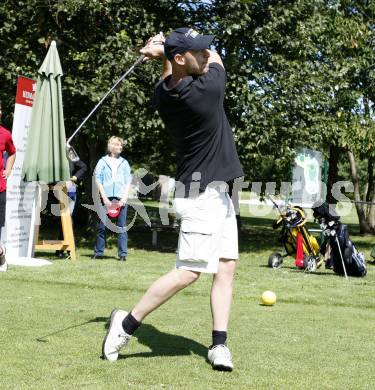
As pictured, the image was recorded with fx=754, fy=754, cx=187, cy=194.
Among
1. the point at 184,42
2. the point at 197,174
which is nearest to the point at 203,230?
the point at 197,174

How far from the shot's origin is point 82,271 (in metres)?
10.5

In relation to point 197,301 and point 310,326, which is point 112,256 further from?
point 310,326

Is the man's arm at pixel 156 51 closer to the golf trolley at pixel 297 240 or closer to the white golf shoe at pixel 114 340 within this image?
the white golf shoe at pixel 114 340

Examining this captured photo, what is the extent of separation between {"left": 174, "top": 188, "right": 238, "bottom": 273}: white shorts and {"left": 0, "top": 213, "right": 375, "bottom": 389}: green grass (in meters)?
0.63

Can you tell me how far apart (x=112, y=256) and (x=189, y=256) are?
915cm

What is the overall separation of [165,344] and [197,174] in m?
1.29

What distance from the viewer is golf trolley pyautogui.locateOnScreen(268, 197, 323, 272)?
12203 millimetres

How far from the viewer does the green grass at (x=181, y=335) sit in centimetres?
427

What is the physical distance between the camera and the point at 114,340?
4.67m

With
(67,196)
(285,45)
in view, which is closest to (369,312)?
(67,196)

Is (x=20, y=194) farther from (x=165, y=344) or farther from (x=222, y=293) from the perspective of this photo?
(x=222, y=293)

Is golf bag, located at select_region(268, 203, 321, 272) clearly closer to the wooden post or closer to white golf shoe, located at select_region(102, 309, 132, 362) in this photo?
the wooden post

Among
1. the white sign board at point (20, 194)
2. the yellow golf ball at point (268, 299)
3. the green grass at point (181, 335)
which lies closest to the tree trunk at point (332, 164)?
the white sign board at point (20, 194)

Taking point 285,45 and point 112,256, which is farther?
point 285,45
